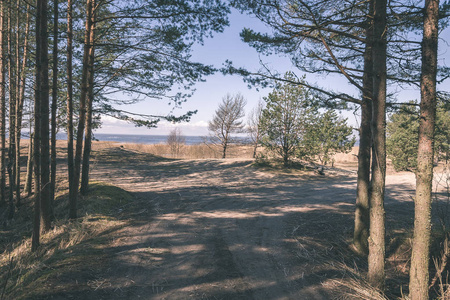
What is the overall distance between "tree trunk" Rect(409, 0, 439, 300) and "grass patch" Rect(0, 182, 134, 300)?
5093 mm

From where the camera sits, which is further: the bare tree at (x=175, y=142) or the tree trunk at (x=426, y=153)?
the bare tree at (x=175, y=142)

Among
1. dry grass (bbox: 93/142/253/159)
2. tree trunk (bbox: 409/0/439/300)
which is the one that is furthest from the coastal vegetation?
dry grass (bbox: 93/142/253/159)

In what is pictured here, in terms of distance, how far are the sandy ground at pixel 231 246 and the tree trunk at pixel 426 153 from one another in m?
1.22

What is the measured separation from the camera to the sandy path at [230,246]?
4.07 metres

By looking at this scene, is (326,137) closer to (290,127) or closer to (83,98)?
(290,127)

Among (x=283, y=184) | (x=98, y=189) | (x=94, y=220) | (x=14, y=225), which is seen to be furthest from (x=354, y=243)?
(x=14, y=225)

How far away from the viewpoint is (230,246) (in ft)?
18.5

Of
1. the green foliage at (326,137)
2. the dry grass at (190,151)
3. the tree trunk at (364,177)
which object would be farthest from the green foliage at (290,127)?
the dry grass at (190,151)

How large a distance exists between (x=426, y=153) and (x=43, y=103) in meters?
8.30

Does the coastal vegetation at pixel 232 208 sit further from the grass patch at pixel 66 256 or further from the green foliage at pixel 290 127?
the green foliage at pixel 290 127

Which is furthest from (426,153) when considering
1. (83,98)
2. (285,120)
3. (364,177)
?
(285,120)

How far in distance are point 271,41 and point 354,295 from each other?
18.4ft

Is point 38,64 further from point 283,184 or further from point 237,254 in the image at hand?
point 283,184

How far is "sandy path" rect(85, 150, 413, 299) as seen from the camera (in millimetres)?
4074
